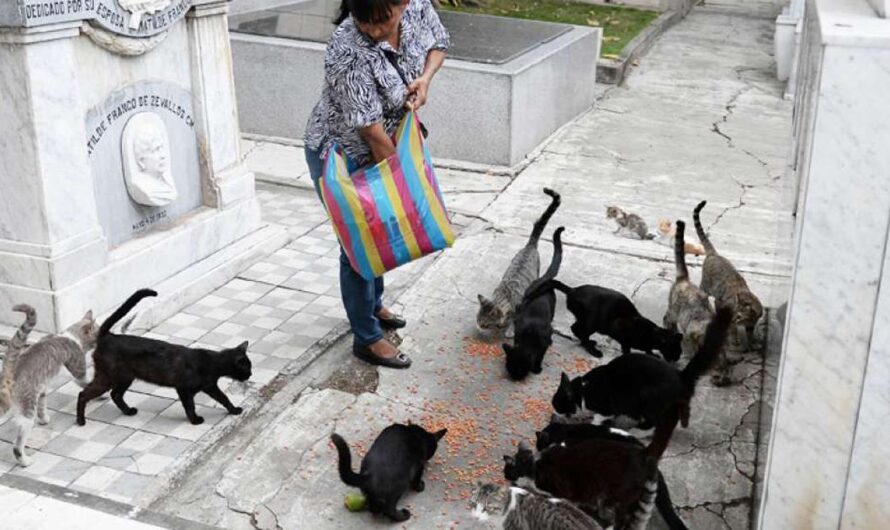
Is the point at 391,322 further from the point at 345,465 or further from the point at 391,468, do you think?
the point at 345,465

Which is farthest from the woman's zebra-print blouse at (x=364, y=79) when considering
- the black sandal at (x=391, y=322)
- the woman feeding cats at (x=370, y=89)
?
the black sandal at (x=391, y=322)

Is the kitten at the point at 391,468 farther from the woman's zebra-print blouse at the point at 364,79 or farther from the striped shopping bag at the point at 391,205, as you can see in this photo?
the woman's zebra-print blouse at the point at 364,79

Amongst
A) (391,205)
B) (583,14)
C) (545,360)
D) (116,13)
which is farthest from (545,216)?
(583,14)

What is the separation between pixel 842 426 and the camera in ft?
9.71

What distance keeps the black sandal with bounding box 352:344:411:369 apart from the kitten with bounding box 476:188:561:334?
478 millimetres

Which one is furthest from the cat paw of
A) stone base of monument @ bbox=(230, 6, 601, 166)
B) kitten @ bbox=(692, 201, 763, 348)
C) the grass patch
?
the grass patch

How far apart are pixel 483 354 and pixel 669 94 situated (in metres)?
6.55

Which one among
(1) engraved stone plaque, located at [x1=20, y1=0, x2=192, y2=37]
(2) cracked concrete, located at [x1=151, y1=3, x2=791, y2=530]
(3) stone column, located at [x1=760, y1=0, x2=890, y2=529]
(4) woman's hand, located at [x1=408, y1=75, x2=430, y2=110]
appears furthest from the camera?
(1) engraved stone plaque, located at [x1=20, y1=0, x2=192, y2=37]

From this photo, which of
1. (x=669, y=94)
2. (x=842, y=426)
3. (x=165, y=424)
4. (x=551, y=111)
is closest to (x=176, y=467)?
(x=165, y=424)

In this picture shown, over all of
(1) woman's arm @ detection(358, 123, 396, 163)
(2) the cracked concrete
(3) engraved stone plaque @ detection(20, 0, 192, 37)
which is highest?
(3) engraved stone plaque @ detection(20, 0, 192, 37)

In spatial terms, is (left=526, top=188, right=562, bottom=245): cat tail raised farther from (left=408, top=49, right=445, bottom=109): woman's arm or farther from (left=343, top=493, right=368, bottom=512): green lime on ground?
(left=343, top=493, right=368, bottom=512): green lime on ground

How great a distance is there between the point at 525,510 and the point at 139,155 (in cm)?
304

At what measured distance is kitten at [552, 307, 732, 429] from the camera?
12.5ft

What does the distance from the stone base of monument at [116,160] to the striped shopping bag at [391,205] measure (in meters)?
1.44
